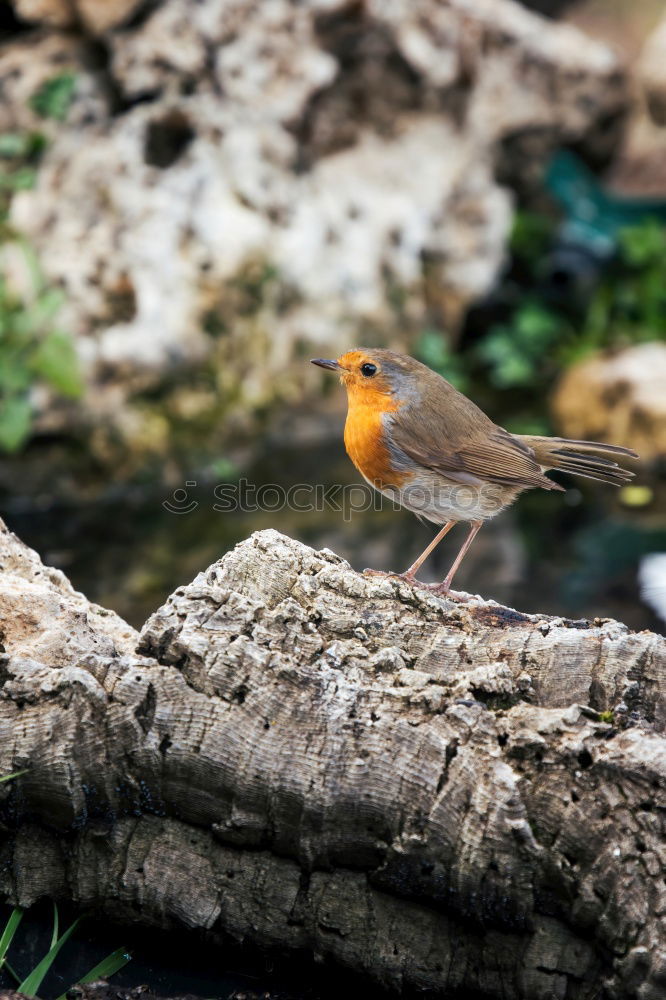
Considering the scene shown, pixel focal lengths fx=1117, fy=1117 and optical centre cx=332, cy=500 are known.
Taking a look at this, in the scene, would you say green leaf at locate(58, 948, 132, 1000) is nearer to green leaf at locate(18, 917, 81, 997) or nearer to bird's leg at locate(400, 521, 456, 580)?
green leaf at locate(18, 917, 81, 997)

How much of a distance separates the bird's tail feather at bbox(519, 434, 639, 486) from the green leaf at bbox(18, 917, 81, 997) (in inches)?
101

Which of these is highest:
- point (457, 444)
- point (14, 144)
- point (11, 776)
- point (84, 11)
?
point (84, 11)

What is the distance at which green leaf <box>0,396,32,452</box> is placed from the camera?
22.1ft

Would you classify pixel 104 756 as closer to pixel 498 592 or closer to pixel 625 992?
pixel 625 992

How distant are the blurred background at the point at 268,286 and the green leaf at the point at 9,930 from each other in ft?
10.0

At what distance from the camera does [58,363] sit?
6.67m

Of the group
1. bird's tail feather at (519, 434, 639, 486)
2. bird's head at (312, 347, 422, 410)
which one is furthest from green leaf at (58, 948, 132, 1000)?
bird's tail feather at (519, 434, 639, 486)

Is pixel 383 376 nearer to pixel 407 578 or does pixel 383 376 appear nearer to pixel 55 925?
pixel 407 578

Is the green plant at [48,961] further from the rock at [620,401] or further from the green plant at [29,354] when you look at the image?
the rock at [620,401]

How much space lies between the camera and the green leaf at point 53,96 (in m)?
7.17

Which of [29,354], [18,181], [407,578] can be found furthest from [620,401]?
[407,578]

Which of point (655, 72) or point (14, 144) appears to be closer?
point (14, 144)

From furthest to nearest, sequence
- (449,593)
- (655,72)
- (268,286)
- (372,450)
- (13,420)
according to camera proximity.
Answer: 1. (655,72)
2. (268,286)
3. (13,420)
4. (372,450)
5. (449,593)

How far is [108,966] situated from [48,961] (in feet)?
0.54
